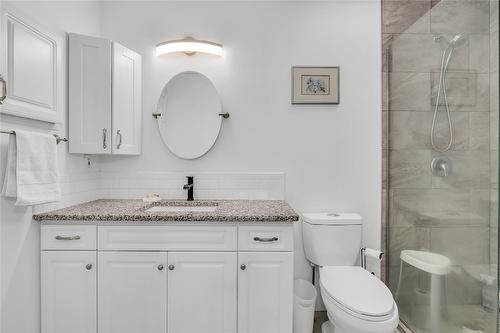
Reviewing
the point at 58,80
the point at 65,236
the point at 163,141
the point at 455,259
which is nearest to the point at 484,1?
the point at 455,259

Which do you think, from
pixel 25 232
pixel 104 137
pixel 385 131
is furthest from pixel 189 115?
pixel 385 131

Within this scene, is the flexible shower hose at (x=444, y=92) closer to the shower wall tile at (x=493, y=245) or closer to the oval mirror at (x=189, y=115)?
the shower wall tile at (x=493, y=245)

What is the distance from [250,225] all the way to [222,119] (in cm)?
93

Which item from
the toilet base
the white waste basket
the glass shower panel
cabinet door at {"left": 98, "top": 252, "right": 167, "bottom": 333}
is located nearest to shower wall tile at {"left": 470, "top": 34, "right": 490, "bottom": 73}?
the glass shower panel

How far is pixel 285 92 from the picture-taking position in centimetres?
229

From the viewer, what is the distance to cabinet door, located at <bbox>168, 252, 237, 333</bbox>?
167 cm

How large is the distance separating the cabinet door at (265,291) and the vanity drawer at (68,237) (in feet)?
2.74

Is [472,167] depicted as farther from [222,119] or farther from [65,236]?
[65,236]

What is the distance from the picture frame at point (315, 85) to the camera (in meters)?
2.27

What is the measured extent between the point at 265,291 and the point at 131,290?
2.42 ft

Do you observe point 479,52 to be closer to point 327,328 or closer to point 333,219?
point 333,219

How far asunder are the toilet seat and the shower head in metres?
1.34

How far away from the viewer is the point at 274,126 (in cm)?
229

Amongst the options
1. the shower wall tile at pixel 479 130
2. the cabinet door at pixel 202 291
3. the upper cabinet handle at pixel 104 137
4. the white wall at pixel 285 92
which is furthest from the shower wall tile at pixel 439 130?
the upper cabinet handle at pixel 104 137
